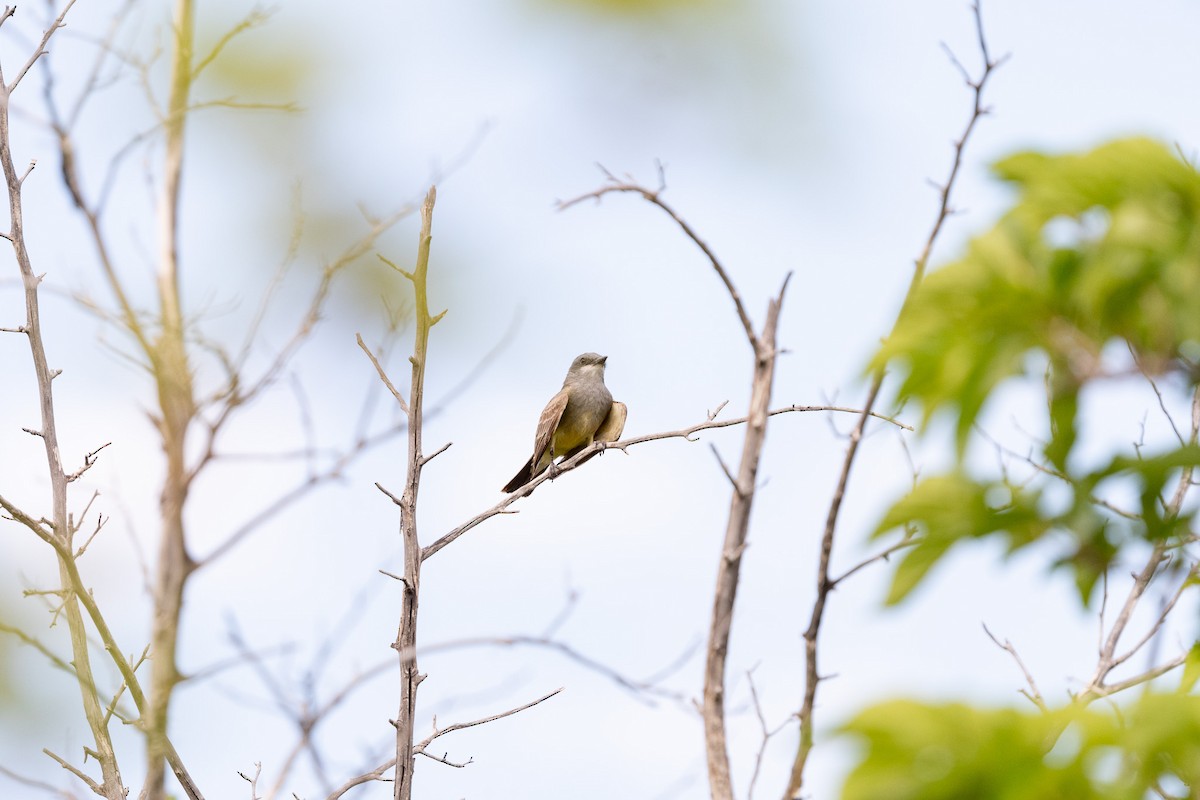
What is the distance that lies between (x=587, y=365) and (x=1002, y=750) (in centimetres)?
978

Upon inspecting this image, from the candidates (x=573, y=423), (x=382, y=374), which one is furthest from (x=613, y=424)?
(x=382, y=374)

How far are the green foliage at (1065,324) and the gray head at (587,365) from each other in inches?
368

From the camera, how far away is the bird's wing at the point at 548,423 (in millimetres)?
10469

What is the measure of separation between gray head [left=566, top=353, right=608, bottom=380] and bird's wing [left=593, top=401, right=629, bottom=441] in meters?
0.54

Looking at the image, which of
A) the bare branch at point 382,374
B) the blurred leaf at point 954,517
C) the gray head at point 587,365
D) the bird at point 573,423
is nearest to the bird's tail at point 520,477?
the bird at point 573,423

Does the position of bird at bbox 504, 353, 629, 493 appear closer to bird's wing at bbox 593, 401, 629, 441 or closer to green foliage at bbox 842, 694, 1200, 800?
bird's wing at bbox 593, 401, 629, 441

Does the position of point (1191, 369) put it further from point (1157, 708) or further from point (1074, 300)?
point (1157, 708)

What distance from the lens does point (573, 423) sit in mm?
10766

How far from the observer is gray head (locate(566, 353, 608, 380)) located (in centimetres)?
1133

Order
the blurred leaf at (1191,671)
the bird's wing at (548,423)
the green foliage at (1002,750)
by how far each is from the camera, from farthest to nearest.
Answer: the bird's wing at (548,423), the blurred leaf at (1191,671), the green foliage at (1002,750)

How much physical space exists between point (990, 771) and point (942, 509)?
443mm

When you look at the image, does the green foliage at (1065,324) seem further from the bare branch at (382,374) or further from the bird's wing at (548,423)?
the bird's wing at (548,423)

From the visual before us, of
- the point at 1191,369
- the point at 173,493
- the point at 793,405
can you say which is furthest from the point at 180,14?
the point at 1191,369

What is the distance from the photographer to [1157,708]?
5.84 ft
